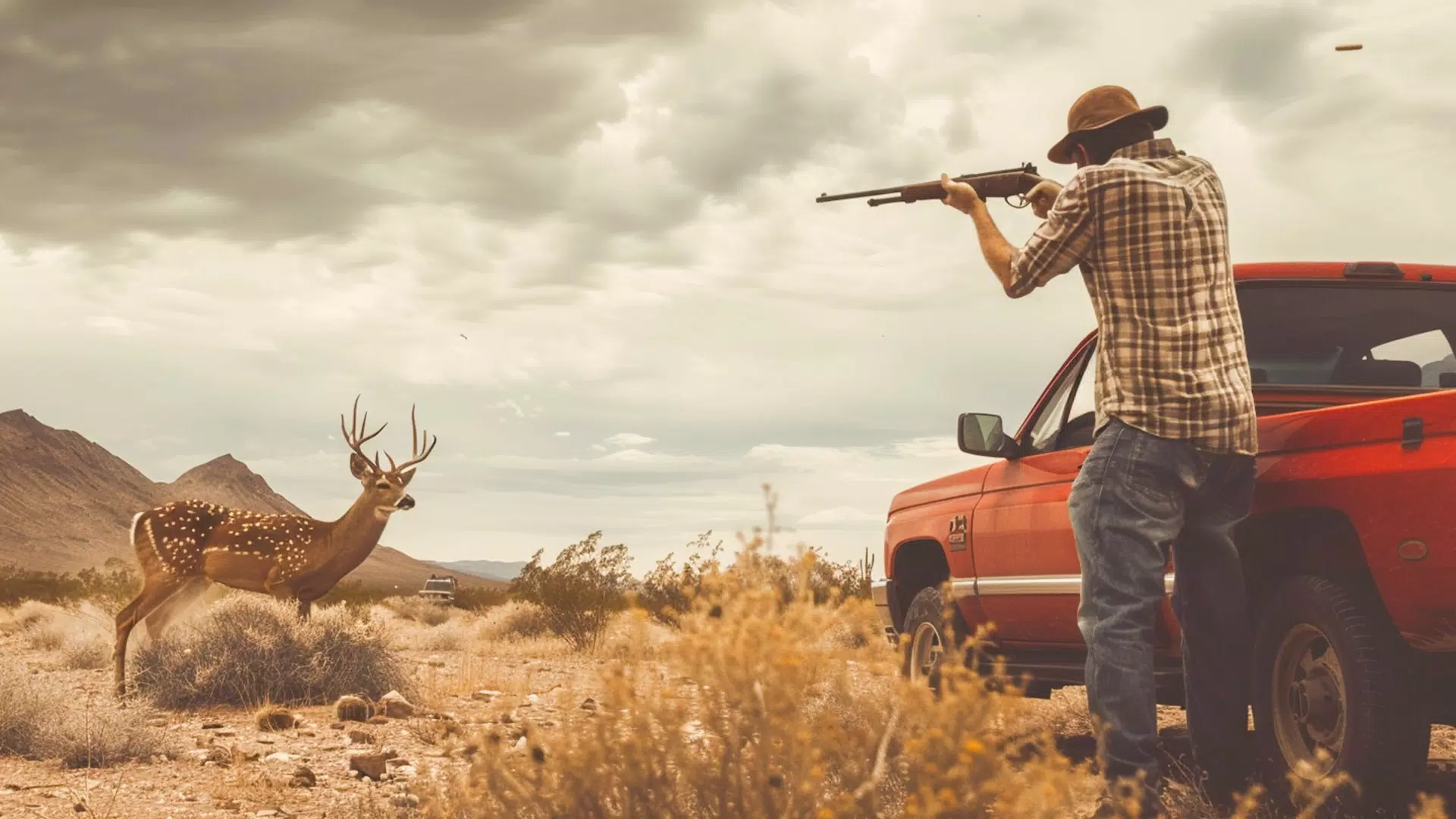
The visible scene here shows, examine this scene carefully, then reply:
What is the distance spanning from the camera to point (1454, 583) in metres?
4.15

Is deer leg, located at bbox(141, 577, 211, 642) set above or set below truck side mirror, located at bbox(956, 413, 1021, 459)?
below

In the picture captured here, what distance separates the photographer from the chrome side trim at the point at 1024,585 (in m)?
5.92

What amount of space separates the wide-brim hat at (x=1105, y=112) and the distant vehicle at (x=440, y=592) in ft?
93.0

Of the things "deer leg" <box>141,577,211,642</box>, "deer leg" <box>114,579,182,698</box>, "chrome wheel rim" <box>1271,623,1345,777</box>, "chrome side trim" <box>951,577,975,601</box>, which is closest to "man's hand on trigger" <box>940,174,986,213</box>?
"chrome wheel rim" <box>1271,623,1345,777</box>

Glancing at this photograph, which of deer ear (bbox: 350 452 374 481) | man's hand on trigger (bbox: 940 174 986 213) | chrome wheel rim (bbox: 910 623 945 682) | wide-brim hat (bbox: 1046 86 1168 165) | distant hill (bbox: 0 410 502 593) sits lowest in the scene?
chrome wheel rim (bbox: 910 623 945 682)

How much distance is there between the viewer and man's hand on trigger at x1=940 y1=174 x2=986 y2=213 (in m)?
4.86

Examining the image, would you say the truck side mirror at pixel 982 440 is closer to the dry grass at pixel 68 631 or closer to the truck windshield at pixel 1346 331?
the truck windshield at pixel 1346 331

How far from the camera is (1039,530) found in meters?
6.23

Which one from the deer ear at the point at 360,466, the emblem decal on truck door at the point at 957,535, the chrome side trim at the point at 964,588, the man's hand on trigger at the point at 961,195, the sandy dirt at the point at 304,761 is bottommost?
the sandy dirt at the point at 304,761

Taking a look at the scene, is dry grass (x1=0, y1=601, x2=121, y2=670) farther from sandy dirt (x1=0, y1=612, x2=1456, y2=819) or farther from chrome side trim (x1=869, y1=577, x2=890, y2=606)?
chrome side trim (x1=869, y1=577, x2=890, y2=606)

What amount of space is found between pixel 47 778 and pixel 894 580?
484 cm

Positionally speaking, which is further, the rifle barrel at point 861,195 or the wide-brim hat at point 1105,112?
the rifle barrel at point 861,195

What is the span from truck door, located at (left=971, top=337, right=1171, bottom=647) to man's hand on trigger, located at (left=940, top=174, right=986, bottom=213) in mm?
1390

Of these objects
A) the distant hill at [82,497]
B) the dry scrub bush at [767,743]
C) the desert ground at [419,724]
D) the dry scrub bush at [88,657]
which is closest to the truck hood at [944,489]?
the desert ground at [419,724]
